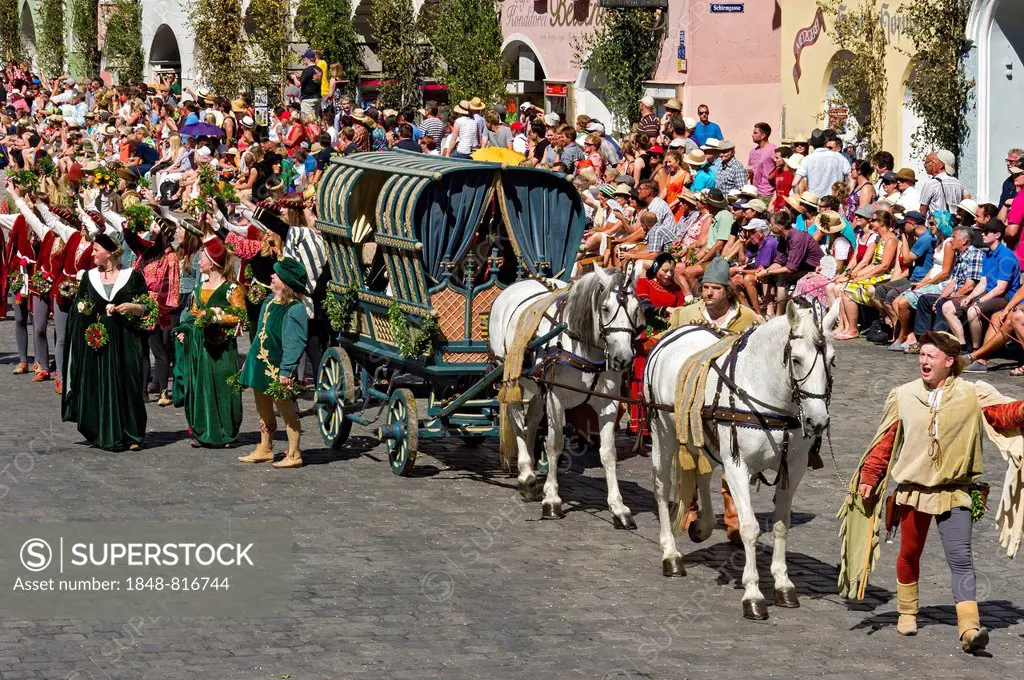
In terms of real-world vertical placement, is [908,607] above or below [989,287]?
below

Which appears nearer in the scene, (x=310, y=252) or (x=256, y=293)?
(x=256, y=293)

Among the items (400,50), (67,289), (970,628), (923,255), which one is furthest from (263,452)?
(400,50)

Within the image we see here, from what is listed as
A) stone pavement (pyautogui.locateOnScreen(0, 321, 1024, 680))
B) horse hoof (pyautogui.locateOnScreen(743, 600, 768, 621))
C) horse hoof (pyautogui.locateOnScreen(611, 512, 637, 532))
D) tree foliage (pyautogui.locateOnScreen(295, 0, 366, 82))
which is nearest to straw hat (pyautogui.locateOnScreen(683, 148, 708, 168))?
stone pavement (pyautogui.locateOnScreen(0, 321, 1024, 680))

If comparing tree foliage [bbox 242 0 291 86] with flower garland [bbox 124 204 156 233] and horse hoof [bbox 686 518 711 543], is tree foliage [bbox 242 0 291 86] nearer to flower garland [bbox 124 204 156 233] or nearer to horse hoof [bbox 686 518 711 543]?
flower garland [bbox 124 204 156 233]

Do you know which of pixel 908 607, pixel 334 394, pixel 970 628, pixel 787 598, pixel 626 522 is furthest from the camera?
pixel 334 394

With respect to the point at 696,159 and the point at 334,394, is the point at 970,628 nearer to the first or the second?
the point at 334,394

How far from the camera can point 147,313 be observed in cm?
1538

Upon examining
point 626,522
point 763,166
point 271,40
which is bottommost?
point 626,522

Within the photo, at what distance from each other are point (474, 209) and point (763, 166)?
11.0m

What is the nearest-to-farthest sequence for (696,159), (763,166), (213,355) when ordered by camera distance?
(213,355), (696,159), (763,166)

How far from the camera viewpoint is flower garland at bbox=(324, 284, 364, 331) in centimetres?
1527

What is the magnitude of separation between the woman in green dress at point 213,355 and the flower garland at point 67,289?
246cm

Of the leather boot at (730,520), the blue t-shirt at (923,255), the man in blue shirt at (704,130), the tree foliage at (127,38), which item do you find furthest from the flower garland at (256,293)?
the tree foliage at (127,38)

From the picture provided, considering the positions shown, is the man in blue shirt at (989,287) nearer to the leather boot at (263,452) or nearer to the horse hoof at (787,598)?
the leather boot at (263,452)
